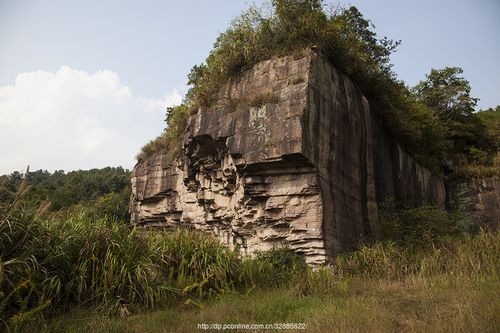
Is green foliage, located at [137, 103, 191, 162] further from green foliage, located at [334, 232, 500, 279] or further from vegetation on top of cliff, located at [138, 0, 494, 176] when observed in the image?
green foliage, located at [334, 232, 500, 279]

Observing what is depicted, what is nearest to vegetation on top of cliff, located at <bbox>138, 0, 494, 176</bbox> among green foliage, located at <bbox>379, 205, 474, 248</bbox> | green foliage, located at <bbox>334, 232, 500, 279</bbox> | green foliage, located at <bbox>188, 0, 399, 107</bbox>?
green foliage, located at <bbox>188, 0, 399, 107</bbox>

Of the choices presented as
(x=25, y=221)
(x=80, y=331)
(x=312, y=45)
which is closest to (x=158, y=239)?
(x=25, y=221)

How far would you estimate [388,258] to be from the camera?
9.14 m

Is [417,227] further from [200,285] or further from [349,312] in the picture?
[200,285]

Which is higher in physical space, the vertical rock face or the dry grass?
the vertical rock face

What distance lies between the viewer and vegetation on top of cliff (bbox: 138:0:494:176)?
37.1ft

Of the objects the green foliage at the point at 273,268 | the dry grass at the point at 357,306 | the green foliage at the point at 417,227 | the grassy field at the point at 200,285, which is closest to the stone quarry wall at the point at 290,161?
the green foliage at the point at 273,268

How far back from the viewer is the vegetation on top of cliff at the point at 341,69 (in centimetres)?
1131

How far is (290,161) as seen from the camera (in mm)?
→ 9578

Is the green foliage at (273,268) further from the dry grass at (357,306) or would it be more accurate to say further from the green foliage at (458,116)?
the green foliage at (458,116)

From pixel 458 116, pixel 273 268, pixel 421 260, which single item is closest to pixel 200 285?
pixel 273 268

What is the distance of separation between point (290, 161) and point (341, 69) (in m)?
4.19

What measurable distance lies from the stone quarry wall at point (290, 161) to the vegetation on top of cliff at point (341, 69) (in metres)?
0.51

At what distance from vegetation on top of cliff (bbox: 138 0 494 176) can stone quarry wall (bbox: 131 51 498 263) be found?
514 millimetres
